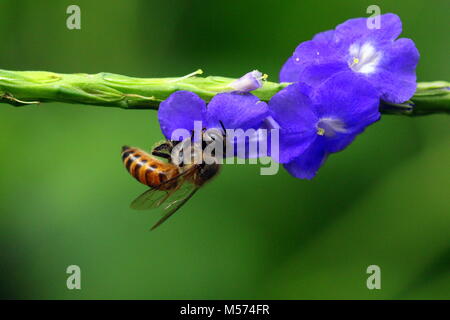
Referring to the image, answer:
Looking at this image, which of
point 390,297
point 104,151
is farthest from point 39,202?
point 390,297

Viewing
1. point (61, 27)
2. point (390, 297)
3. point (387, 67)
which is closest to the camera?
point (387, 67)

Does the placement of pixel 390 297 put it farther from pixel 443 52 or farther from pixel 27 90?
pixel 27 90

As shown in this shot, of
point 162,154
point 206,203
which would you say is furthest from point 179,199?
point 206,203

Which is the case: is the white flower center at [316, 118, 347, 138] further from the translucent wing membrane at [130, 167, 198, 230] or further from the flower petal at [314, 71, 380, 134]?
the translucent wing membrane at [130, 167, 198, 230]

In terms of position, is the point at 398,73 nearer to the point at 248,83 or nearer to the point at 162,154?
the point at 248,83

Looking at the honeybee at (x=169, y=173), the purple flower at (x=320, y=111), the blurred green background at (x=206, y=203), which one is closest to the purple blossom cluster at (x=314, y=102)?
the purple flower at (x=320, y=111)

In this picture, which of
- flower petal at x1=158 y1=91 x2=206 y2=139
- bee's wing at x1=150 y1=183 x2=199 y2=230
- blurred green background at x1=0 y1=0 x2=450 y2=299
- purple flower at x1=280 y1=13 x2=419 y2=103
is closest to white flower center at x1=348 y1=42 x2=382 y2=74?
purple flower at x1=280 y1=13 x2=419 y2=103
